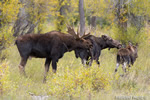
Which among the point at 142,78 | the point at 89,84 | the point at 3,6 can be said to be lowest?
the point at 142,78

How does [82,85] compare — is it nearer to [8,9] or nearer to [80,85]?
[80,85]

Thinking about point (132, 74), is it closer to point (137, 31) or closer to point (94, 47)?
point (94, 47)

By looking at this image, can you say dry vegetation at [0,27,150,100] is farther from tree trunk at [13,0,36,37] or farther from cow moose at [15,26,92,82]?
tree trunk at [13,0,36,37]

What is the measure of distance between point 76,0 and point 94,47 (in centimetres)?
1517

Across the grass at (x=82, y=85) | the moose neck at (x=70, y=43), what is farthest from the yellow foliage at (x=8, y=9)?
the moose neck at (x=70, y=43)

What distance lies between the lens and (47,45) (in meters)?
12.5

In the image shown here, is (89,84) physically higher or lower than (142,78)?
higher

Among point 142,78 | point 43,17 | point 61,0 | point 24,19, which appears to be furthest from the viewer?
point 61,0

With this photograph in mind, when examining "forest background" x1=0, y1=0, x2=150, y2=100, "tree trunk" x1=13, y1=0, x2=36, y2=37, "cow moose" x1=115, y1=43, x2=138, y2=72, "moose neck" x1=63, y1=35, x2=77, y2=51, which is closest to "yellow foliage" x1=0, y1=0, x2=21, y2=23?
"forest background" x1=0, y1=0, x2=150, y2=100

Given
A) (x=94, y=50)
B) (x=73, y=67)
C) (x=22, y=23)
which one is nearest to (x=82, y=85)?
(x=73, y=67)

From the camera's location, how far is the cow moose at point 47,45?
1230 centimetres

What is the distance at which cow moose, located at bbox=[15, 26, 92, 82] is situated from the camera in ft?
40.4

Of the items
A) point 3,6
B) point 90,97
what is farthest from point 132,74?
point 3,6

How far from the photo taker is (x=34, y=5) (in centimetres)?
1869
